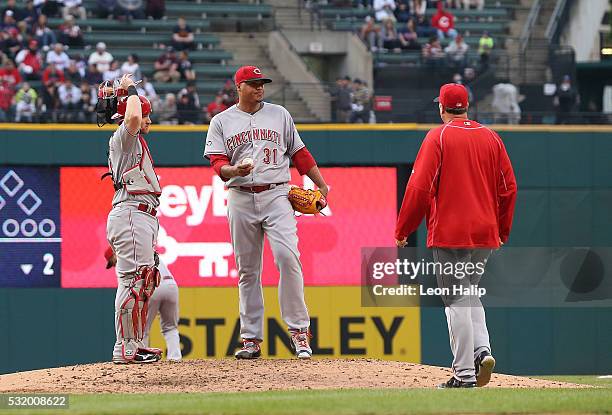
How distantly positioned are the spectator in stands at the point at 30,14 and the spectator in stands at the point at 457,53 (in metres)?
5.87

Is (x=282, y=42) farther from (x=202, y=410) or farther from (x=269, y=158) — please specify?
(x=202, y=410)

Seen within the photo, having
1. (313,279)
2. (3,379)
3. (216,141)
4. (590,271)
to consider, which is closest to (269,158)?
(216,141)

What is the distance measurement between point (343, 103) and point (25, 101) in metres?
3.95

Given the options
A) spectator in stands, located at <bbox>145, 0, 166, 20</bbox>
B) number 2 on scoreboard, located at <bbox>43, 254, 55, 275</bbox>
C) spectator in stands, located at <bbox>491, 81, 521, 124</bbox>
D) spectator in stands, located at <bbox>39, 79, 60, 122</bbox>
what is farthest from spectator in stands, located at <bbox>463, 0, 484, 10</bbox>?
number 2 on scoreboard, located at <bbox>43, 254, 55, 275</bbox>

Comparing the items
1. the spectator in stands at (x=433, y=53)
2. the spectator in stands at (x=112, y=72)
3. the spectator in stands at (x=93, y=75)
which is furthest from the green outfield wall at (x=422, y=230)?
the spectator in stands at (x=433, y=53)

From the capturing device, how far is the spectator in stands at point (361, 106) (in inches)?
643

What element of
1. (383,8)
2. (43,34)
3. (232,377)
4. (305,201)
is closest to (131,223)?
(305,201)

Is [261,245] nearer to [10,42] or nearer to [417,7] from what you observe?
[10,42]

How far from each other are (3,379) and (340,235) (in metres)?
6.46

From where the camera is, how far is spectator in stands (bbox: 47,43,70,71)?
17750 mm

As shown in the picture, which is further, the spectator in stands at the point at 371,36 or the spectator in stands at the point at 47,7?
the spectator in stands at the point at 371,36

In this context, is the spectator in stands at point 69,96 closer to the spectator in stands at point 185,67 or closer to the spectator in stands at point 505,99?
the spectator in stands at point 185,67

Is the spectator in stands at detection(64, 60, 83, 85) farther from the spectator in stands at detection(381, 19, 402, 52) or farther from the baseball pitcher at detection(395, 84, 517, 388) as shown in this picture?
the baseball pitcher at detection(395, 84, 517, 388)

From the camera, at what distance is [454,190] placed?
8.23m
